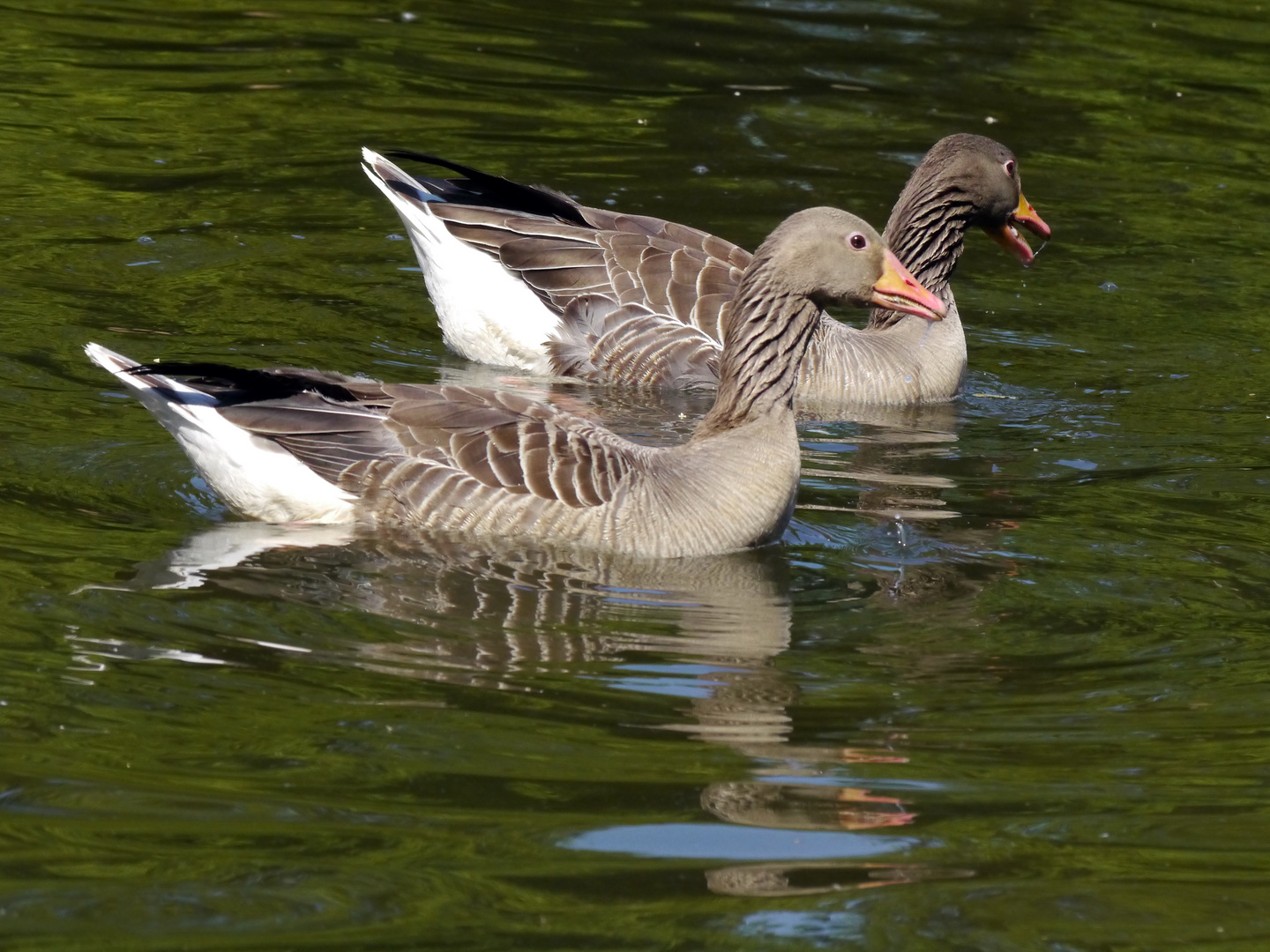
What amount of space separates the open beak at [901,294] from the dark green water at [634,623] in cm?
108

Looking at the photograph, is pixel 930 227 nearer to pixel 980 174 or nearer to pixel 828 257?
pixel 980 174

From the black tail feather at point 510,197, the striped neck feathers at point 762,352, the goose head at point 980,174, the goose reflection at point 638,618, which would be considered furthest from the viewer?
the black tail feather at point 510,197

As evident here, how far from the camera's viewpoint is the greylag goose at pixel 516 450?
29.8ft

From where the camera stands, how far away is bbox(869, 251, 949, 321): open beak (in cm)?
973

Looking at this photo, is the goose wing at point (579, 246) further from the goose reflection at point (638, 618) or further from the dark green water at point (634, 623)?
the goose reflection at point (638, 618)

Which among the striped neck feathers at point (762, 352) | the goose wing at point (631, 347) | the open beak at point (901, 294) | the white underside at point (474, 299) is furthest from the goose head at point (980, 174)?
the striped neck feathers at point (762, 352)

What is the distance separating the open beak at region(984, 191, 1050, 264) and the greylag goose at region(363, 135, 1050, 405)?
0.04ft

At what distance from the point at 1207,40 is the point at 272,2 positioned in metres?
10.0

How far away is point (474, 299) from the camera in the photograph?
12844 mm

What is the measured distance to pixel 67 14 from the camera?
1897 cm

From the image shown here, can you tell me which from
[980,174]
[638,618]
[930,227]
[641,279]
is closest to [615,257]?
[641,279]

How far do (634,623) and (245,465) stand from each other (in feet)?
7.44

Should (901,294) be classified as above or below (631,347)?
above

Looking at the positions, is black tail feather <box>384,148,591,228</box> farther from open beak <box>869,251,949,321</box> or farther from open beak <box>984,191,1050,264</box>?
open beak <box>869,251,949,321</box>
